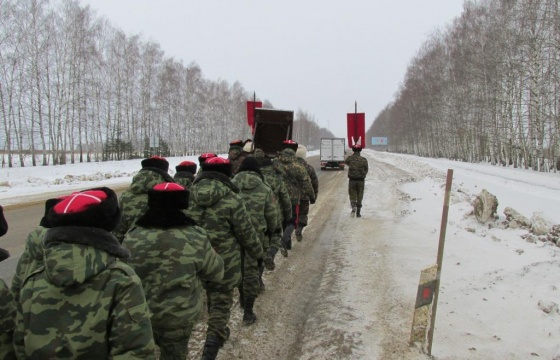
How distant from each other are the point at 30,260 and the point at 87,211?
987 millimetres

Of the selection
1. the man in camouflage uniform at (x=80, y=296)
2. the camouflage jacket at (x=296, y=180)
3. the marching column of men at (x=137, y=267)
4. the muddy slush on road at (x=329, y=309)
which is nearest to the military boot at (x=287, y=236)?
the muddy slush on road at (x=329, y=309)

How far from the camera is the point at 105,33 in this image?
3275 cm

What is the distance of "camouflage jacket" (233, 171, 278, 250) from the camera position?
448 cm

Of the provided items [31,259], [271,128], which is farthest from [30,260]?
[271,128]

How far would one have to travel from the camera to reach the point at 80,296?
5.17 feet

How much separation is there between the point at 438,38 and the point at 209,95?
2890 centimetres

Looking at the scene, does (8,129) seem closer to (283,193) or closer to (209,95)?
(283,193)

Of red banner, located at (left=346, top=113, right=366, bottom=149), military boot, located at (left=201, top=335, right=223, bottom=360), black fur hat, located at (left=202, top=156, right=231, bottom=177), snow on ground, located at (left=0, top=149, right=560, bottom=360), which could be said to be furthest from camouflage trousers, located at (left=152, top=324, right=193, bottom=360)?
red banner, located at (left=346, top=113, right=366, bottom=149)

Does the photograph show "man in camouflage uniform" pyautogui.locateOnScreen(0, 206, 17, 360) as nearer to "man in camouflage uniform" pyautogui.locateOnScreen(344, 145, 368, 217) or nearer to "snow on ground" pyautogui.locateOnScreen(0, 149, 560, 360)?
"snow on ground" pyautogui.locateOnScreen(0, 149, 560, 360)

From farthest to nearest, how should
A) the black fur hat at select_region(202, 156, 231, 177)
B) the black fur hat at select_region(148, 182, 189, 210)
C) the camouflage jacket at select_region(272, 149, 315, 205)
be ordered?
1. the camouflage jacket at select_region(272, 149, 315, 205)
2. the black fur hat at select_region(202, 156, 231, 177)
3. the black fur hat at select_region(148, 182, 189, 210)

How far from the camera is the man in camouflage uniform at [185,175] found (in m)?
4.48

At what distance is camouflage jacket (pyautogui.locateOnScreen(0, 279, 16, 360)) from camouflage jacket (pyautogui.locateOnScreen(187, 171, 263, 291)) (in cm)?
178

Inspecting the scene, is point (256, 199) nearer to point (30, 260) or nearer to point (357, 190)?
point (30, 260)

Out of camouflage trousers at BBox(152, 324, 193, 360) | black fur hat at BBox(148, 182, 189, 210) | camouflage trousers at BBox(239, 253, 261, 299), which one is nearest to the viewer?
black fur hat at BBox(148, 182, 189, 210)
